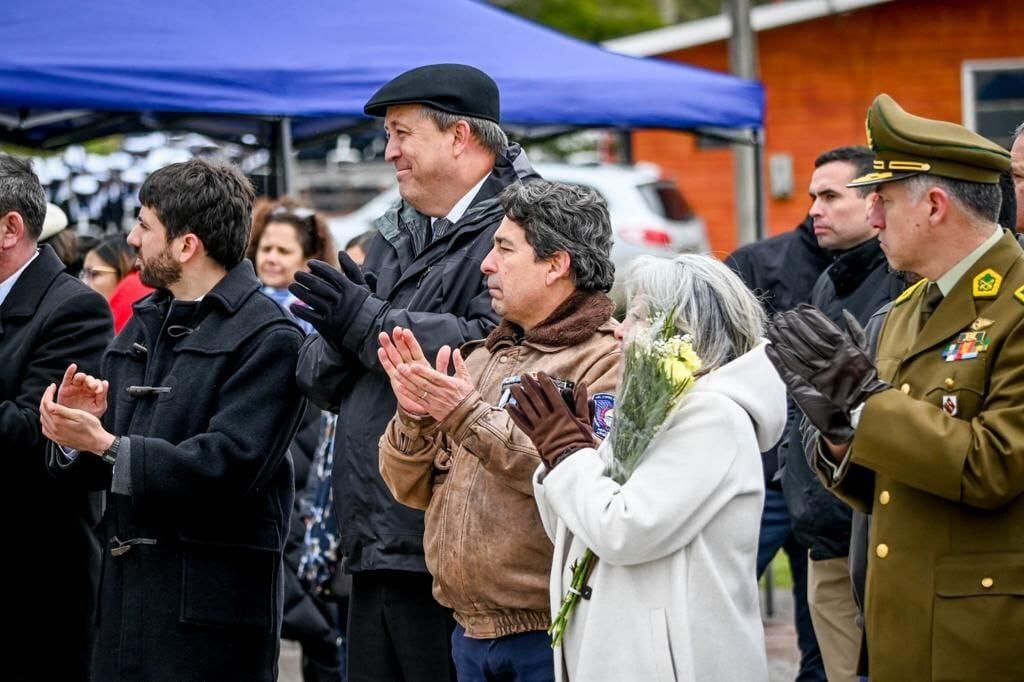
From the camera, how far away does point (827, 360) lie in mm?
3109

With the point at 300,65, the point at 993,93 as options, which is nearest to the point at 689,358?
the point at 300,65

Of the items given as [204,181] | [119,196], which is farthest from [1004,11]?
[204,181]

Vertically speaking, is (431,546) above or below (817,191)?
below

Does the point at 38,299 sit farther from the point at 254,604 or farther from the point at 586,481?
the point at 586,481

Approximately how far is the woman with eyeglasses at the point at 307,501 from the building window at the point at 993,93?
38.1ft

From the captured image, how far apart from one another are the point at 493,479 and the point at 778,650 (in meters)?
3.88

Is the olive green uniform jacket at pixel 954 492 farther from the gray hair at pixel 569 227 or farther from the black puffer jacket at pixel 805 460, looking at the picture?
the black puffer jacket at pixel 805 460

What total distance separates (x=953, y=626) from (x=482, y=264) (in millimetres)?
1509

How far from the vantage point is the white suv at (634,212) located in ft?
50.8

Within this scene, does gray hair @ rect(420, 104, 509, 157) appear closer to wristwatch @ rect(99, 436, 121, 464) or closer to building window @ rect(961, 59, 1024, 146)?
wristwatch @ rect(99, 436, 121, 464)

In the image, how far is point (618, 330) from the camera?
3.61m

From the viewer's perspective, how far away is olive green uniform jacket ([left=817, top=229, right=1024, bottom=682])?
301 cm

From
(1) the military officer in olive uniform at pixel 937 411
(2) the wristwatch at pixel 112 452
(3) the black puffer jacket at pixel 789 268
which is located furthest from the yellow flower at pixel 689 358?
(3) the black puffer jacket at pixel 789 268

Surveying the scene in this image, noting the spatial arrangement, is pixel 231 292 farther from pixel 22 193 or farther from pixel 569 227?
pixel 569 227
